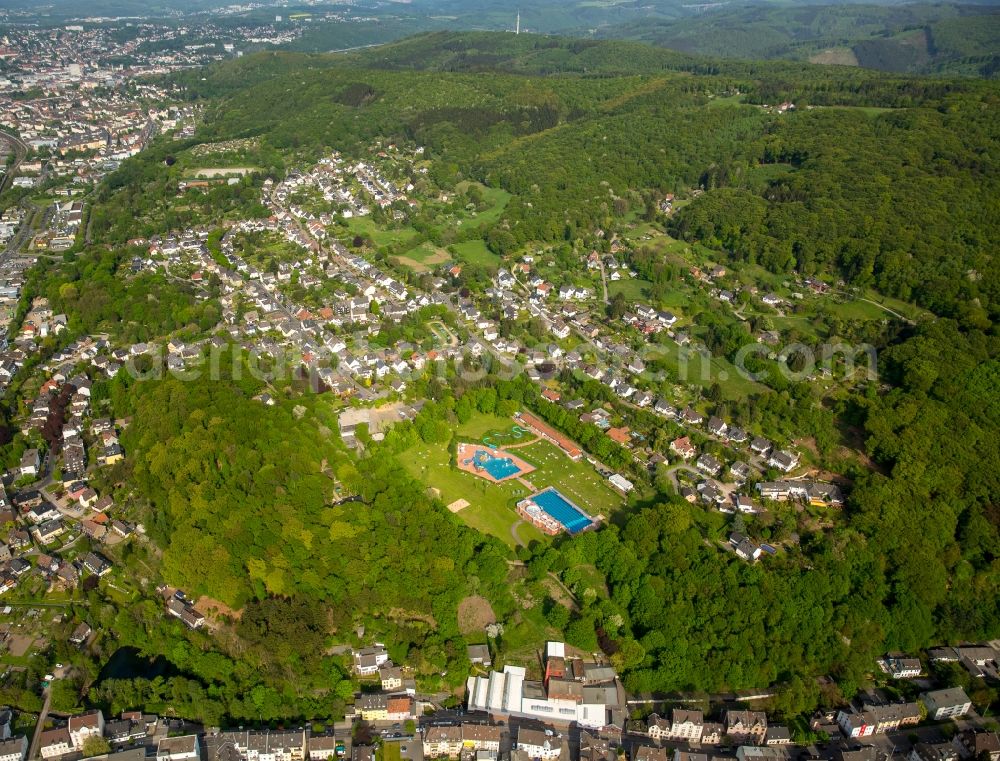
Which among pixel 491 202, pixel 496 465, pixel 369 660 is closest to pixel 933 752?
pixel 369 660

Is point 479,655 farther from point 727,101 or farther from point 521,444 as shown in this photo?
point 727,101

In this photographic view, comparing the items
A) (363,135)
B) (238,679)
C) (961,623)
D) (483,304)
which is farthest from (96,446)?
(363,135)

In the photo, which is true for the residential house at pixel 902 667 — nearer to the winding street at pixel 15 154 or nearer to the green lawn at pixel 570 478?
the green lawn at pixel 570 478

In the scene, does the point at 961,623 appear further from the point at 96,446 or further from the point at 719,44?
the point at 719,44

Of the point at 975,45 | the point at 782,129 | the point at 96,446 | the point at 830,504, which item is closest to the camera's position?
the point at 830,504

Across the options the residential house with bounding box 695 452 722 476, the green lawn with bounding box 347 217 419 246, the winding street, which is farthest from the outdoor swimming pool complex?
the winding street

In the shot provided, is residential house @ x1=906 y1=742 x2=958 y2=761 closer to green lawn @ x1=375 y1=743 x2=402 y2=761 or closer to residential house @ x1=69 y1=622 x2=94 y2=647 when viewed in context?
green lawn @ x1=375 y1=743 x2=402 y2=761

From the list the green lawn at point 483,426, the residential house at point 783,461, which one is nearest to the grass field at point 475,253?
the green lawn at point 483,426
